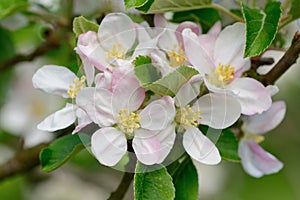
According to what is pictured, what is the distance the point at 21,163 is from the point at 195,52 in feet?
2.01

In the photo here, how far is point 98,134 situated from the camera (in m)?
0.83

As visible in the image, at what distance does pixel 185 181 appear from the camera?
961 millimetres

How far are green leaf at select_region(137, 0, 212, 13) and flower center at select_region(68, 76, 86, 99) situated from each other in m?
0.12

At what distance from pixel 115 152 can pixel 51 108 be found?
3.25 feet

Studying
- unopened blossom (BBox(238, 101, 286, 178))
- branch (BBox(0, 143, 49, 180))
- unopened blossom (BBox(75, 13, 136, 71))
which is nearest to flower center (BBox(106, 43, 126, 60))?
unopened blossom (BBox(75, 13, 136, 71))

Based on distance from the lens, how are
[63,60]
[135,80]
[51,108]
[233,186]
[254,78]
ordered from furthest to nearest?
[233,186] → [51,108] → [63,60] → [254,78] → [135,80]

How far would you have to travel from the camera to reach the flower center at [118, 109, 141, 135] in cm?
84

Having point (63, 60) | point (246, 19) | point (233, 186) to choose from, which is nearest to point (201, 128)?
point (246, 19)

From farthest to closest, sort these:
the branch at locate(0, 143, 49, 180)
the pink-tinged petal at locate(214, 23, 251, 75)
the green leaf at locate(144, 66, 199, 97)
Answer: the branch at locate(0, 143, 49, 180) → the pink-tinged petal at locate(214, 23, 251, 75) → the green leaf at locate(144, 66, 199, 97)

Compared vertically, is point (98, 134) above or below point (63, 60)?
above

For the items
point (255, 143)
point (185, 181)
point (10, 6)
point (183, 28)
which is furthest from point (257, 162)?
point (10, 6)

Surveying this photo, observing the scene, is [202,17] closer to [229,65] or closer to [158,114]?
[229,65]

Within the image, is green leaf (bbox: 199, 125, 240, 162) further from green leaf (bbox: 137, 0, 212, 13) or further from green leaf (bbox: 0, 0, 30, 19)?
green leaf (bbox: 0, 0, 30, 19)

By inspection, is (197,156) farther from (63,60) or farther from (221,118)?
(63,60)
